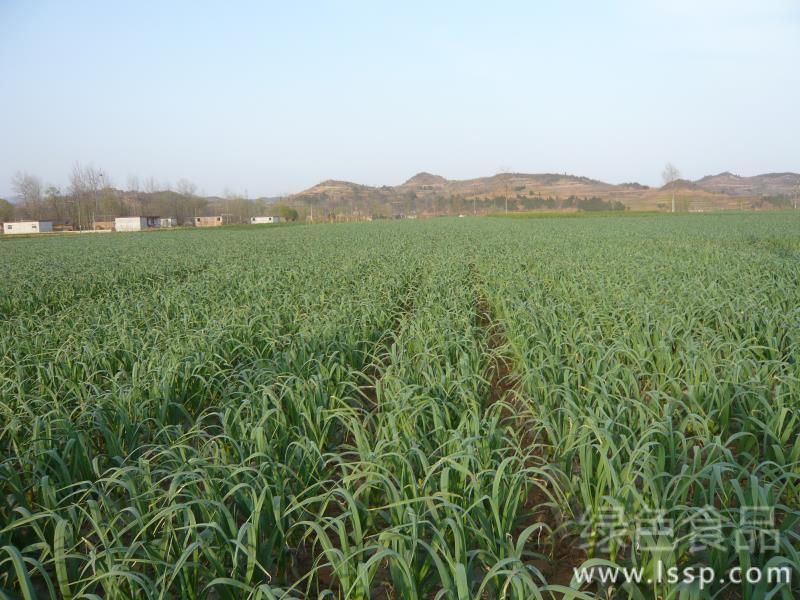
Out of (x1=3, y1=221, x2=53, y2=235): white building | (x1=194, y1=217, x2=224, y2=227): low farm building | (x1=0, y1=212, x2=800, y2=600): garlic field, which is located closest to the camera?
(x1=0, y1=212, x2=800, y2=600): garlic field

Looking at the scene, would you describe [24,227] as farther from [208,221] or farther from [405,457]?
[405,457]

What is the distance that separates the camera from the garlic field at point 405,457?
6.48 ft

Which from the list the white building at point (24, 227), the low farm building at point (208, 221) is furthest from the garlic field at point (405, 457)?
the low farm building at point (208, 221)

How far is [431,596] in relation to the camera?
212 centimetres

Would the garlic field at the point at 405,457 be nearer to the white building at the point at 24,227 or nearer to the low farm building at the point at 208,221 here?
the white building at the point at 24,227

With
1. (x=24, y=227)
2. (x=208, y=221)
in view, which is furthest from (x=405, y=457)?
(x=208, y=221)

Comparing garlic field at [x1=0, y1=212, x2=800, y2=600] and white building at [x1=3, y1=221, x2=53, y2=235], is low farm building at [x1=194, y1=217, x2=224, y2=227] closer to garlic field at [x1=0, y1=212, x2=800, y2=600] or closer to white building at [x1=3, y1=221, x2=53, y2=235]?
white building at [x1=3, y1=221, x2=53, y2=235]

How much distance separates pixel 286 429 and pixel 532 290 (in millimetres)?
5205

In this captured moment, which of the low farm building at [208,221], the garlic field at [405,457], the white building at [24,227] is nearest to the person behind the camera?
the garlic field at [405,457]

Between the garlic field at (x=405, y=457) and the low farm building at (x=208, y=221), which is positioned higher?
the low farm building at (x=208, y=221)

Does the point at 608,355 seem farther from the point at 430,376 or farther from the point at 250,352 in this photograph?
the point at 250,352

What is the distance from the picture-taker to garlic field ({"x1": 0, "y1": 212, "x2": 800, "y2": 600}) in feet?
6.48

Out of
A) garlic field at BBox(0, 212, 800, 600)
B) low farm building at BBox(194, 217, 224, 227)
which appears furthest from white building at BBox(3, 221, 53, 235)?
garlic field at BBox(0, 212, 800, 600)

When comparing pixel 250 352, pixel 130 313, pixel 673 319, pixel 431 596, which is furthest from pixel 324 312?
pixel 431 596
